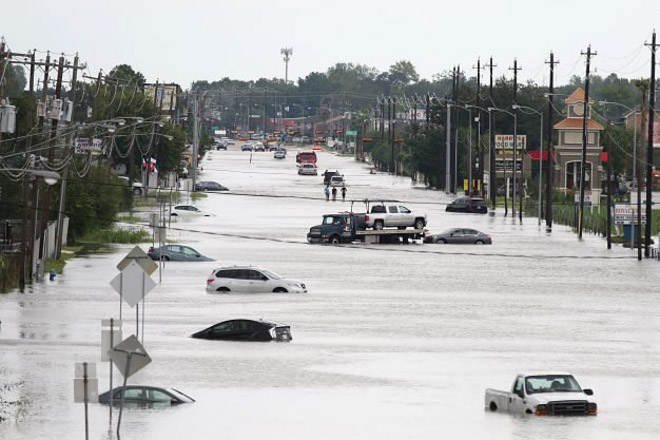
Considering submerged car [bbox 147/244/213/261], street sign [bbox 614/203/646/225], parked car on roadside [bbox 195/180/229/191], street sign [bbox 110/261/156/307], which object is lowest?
submerged car [bbox 147/244/213/261]

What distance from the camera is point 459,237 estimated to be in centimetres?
9919

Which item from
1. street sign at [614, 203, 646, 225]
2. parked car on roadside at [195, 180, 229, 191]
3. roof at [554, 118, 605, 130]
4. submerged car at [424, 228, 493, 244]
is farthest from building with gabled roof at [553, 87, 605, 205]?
street sign at [614, 203, 646, 225]

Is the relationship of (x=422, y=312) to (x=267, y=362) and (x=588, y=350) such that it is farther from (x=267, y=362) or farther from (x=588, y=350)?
(x=267, y=362)

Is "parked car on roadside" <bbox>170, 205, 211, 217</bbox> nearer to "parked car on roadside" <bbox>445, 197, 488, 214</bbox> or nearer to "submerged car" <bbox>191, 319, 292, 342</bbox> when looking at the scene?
"parked car on roadside" <bbox>445, 197, 488, 214</bbox>

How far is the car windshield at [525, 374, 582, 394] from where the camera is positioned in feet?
120

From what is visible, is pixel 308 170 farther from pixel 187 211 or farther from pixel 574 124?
pixel 187 211

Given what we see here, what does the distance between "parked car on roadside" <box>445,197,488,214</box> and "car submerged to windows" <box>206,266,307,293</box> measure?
187 feet

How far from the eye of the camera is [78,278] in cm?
7256

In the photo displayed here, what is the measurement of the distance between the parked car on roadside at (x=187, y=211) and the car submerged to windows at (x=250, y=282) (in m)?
49.5

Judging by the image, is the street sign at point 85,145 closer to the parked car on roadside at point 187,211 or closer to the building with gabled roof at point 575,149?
the parked car on roadside at point 187,211

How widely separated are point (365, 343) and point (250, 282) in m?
17.4

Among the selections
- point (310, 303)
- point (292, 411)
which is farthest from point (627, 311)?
point (292, 411)

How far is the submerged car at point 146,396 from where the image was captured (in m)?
36.8

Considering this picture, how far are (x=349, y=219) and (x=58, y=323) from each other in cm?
4441
